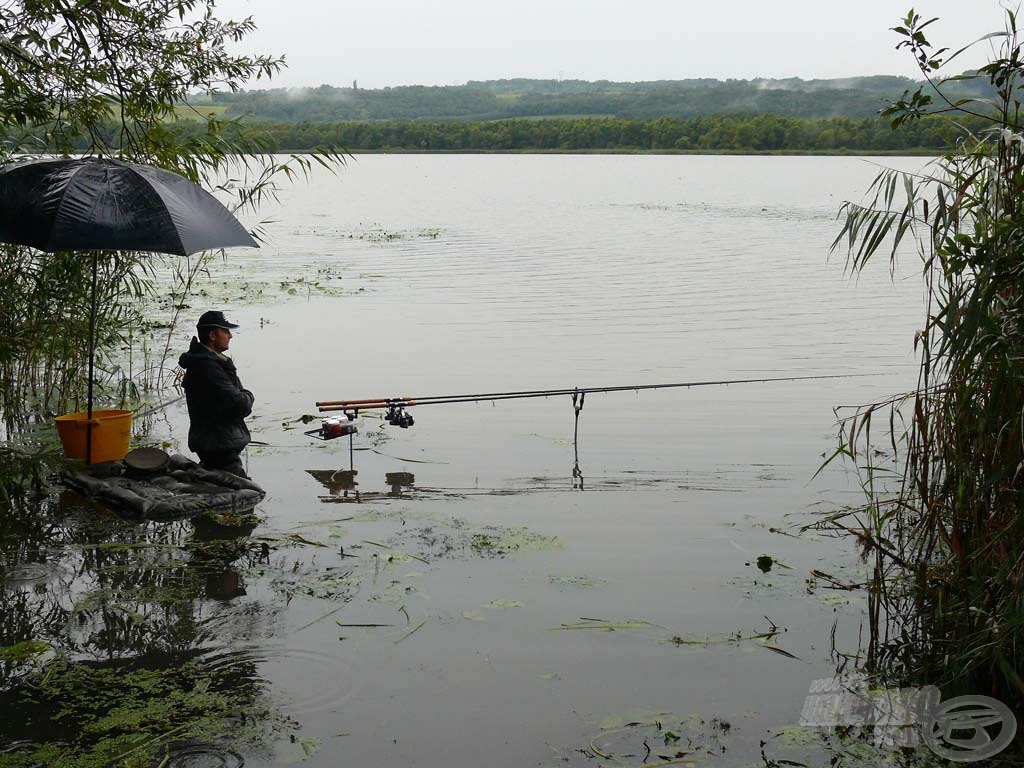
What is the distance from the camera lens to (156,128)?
8148 mm

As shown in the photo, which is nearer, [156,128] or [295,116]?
[156,128]

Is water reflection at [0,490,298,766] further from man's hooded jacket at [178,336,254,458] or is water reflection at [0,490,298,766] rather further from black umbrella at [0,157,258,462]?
black umbrella at [0,157,258,462]

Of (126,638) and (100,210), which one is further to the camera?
(100,210)

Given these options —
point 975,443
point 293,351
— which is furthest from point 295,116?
point 975,443

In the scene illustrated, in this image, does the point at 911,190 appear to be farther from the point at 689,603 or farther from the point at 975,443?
the point at 689,603

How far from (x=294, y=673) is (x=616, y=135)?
90.5m

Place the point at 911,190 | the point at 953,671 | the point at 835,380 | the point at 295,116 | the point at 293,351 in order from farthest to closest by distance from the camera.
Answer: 1. the point at 295,116
2. the point at 293,351
3. the point at 835,380
4. the point at 911,190
5. the point at 953,671

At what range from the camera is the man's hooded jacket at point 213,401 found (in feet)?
23.3

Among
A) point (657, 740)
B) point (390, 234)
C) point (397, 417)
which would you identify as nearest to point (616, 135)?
point (390, 234)

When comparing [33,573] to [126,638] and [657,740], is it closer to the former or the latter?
[126,638]

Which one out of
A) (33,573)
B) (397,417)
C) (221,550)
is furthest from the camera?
(397,417)

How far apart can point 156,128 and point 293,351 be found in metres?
6.15

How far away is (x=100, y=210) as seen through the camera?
6.48 meters

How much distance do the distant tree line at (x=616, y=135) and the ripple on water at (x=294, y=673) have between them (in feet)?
209
